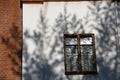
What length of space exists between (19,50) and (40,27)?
106cm

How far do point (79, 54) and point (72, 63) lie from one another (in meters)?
0.39

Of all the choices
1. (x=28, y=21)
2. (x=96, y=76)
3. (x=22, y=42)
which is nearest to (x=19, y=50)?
(x=22, y=42)

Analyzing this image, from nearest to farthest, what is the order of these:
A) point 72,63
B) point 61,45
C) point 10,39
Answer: point 72,63 < point 61,45 < point 10,39

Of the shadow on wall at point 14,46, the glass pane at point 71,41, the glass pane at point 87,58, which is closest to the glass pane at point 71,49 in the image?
the glass pane at point 71,41

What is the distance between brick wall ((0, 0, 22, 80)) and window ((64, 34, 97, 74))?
1646 mm

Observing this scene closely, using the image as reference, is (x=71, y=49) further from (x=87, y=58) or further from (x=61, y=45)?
(x=87, y=58)

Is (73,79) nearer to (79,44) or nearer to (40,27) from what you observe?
(79,44)

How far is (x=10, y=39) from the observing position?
11.8 meters

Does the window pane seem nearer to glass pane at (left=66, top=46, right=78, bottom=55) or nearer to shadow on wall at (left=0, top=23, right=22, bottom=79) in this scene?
glass pane at (left=66, top=46, right=78, bottom=55)

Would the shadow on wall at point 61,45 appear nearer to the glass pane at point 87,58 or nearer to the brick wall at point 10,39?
the glass pane at point 87,58

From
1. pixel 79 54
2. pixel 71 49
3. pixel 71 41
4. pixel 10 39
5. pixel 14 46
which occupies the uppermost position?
pixel 10 39

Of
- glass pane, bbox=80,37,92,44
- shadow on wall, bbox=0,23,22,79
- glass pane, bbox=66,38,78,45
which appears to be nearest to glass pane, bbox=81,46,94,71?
glass pane, bbox=80,37,92,44

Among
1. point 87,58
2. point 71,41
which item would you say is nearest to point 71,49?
point 71,41

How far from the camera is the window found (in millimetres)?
11453
